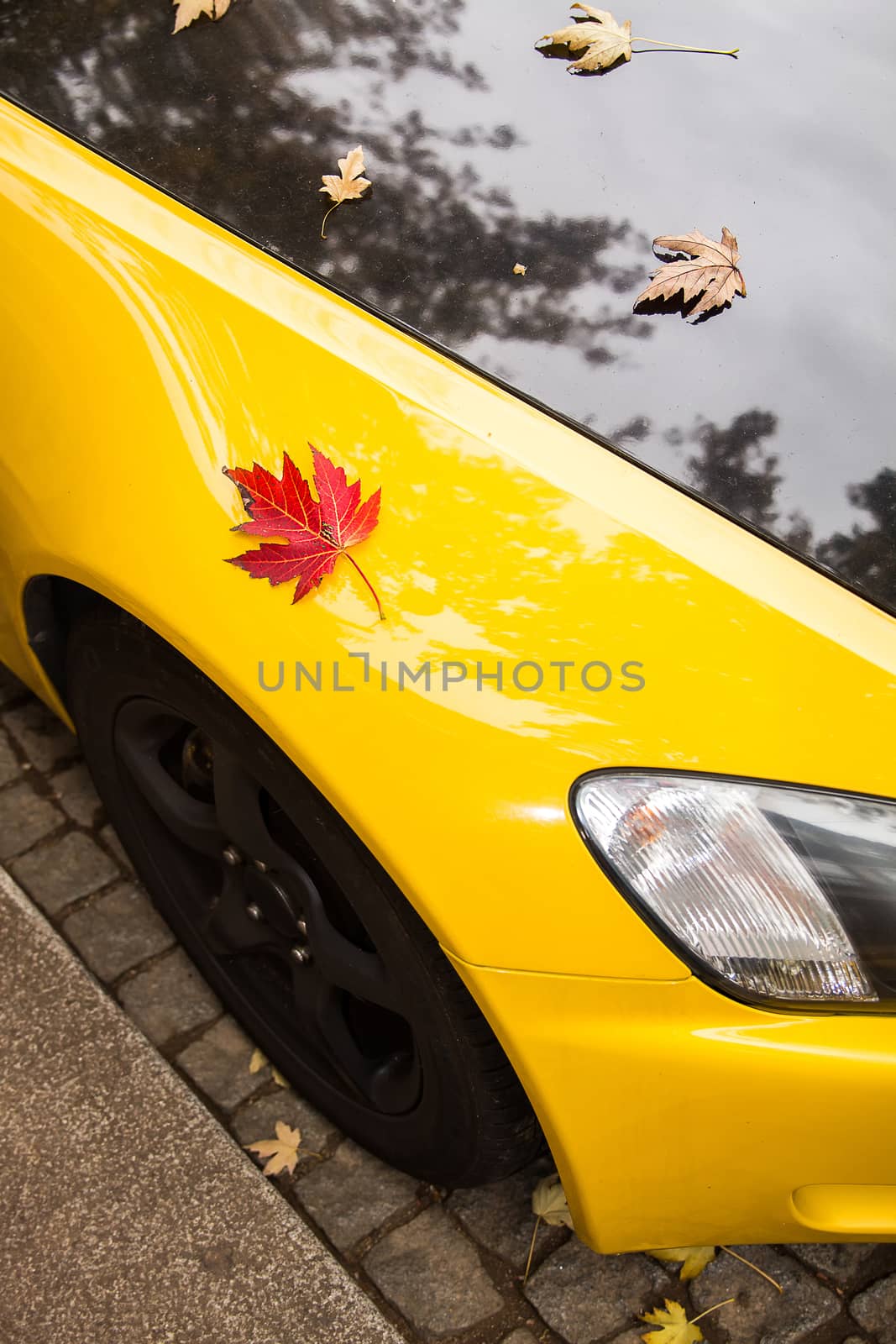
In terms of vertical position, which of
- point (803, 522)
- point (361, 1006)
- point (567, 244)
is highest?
point (567, 244)

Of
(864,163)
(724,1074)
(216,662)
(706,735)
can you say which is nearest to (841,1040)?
(724,1074)

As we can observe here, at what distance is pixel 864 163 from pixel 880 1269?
1.79 metres

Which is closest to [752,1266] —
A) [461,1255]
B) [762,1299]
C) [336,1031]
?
[762,1299]

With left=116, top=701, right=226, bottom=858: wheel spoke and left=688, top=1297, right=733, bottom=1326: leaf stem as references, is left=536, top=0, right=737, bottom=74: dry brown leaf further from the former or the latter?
left=688, top=1297, right=733, bottom=1326: leaf stem

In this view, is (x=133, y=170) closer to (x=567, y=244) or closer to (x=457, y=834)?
(x=567, y=244)

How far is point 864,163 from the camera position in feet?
5.71

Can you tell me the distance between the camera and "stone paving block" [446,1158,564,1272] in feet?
6.27

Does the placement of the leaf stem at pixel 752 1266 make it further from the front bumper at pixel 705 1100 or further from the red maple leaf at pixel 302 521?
the red maple leaf at pixel 302 521

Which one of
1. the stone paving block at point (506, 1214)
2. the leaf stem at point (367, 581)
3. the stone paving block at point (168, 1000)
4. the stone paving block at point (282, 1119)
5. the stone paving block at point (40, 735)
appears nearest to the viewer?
the leaf stem at point (367, 581)

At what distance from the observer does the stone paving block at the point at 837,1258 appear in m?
1.88

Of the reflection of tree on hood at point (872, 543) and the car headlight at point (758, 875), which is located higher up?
the reflection of tree on hood at point (872, 543)

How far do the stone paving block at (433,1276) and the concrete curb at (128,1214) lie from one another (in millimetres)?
81

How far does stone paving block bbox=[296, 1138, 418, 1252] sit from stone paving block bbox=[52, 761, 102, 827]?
96 centimetres
